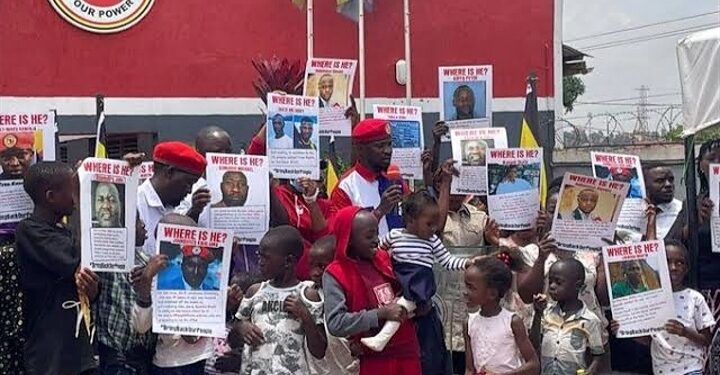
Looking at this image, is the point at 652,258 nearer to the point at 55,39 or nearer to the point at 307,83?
the point at 307,83

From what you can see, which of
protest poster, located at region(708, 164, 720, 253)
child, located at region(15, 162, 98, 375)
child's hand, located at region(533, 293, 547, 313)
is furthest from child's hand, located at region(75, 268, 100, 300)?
protest poster, located at region(708, 164, 720, 253)

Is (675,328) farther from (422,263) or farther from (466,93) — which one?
(466,93)

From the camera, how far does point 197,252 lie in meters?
4.57

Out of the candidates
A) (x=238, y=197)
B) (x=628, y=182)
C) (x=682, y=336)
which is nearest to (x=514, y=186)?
(x=628, y=182)

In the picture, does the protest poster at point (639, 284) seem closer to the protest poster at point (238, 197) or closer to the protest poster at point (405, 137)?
the protest poster at point (405, 137)

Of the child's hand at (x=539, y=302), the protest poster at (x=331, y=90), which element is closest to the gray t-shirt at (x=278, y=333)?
the child's hand at (x=539, y=302)

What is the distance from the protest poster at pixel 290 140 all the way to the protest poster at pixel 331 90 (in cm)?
66

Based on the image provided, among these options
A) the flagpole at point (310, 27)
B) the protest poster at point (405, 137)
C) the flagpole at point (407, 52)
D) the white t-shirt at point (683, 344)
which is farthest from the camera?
the flagpole at point (407, 52)

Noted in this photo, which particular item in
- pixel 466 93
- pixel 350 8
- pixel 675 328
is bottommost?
pixel 675 328

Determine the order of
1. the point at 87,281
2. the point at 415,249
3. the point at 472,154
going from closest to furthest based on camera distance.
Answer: the point at 87,281 < the point at 415,249 < the point at 472,154

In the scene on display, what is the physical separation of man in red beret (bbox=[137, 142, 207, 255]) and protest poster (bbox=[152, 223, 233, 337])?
16.4 inches

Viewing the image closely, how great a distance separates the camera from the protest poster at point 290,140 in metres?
5.83

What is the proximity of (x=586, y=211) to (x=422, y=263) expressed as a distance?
3.47 feet

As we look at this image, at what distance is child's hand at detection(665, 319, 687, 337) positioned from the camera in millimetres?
5230
